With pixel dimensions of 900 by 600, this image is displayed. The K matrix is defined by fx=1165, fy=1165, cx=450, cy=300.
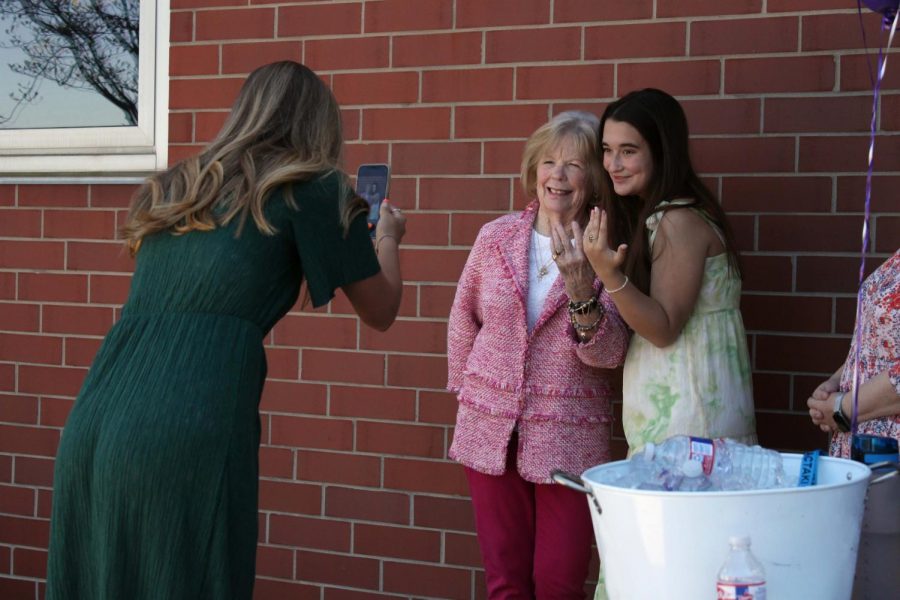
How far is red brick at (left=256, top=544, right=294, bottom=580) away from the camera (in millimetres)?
4461

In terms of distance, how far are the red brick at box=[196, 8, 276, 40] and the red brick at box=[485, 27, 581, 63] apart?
2.82 feet

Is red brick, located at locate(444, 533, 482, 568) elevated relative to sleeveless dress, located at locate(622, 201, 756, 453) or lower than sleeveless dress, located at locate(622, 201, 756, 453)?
lower

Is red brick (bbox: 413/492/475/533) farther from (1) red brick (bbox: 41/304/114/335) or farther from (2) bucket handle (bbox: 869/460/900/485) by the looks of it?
(2) bucket handle (bbox: 869/460/900/485)

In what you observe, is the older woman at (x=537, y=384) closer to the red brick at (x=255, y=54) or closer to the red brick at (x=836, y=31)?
the red brick at (x=836, y=31)

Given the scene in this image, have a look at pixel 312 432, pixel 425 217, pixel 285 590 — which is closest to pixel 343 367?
pixel 312 432

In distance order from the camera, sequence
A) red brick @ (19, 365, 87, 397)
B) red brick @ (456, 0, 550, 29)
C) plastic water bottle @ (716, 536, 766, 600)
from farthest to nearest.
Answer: red brick @ (19, 365, 87, 397) < red brick @ (456, 0, 550, 29) < plastic water bottle @ (716, 536, 766, 600)


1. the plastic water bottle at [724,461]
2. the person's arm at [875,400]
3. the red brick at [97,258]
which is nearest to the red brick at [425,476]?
the red brick at [97,258]

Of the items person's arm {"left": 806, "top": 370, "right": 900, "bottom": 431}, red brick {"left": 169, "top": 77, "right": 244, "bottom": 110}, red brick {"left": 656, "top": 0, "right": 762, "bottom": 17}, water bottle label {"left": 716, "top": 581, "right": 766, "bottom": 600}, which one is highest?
red brick {"left": 656, "top": 0, "right": 762, "bottom": 17}

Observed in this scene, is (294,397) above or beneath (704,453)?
beneath

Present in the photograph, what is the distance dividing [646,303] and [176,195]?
1234mm

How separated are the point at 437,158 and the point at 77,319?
166 cm

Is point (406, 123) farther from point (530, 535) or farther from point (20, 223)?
point (20, 223)

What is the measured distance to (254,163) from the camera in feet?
8.72

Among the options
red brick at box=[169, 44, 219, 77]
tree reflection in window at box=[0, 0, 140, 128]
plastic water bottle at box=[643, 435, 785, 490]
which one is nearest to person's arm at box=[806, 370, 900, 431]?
plastic water bottle at box=[643, 435, 785, 490]
